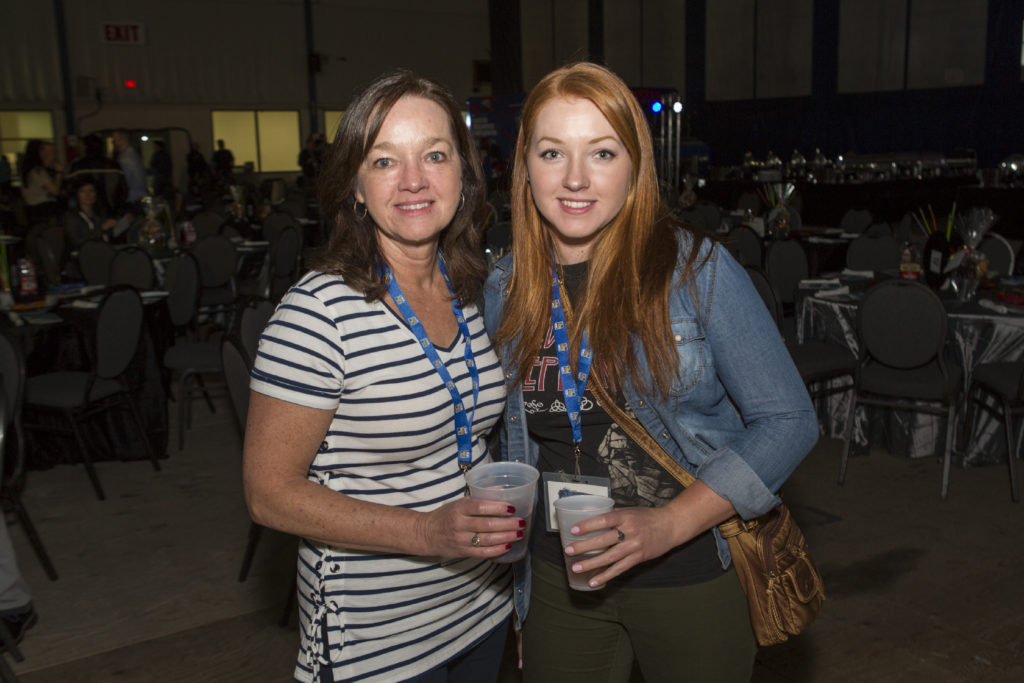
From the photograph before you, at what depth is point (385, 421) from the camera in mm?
1321

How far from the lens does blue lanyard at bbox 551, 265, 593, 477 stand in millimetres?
1437

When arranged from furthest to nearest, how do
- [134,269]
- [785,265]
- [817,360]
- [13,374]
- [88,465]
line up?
Answer: [785,265] → [134,269] → [817,360] → [88,465] → [13,374]

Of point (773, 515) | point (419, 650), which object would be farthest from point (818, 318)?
point (419, 650)

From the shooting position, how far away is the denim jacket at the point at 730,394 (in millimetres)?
1324

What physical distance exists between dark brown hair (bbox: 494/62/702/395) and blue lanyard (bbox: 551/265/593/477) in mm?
16

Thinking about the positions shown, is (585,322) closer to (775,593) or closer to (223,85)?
(775,593)

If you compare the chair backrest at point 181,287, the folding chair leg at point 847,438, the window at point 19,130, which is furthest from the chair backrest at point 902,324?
the window at point 19,130

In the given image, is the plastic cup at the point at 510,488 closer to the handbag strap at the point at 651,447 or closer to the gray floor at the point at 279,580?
the handbag strap at the point at 651,447

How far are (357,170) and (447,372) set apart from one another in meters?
0.38

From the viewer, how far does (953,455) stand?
4594mm

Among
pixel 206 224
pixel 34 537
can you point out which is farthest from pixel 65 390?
pixel 206 224

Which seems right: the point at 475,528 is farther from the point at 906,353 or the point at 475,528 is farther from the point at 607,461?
the point at 906,353

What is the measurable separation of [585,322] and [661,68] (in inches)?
832

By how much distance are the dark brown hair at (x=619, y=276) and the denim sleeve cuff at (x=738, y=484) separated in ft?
0.49
